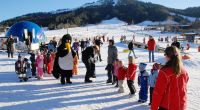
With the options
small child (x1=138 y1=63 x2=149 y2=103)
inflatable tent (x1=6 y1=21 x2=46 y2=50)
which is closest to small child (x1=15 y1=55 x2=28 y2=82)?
small child (x1=138 y1=63 x2=149 y2=103)

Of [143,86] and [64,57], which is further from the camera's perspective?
[64,57]

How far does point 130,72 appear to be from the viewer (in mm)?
10500

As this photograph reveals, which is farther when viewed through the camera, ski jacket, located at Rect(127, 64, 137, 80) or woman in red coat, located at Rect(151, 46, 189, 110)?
ski jacket, located at Rect(127, 64, 137, 80)

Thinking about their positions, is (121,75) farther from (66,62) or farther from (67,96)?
(66,62)

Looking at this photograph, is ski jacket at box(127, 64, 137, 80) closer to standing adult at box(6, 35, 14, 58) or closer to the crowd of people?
the crowd of people

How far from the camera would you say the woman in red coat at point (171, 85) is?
5.20 m

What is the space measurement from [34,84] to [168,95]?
28.1 ft

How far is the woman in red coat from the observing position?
5.20 meters

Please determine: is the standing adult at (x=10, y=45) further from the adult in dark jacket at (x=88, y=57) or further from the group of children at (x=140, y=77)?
the group of children at (x=140, y=77)

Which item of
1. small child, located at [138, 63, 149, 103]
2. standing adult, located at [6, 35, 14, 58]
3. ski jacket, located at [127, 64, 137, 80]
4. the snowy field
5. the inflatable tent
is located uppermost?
the inflatable tent

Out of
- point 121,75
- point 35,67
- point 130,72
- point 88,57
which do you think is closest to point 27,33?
point 35,67

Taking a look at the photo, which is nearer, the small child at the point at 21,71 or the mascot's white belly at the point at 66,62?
the mascot's white belly at the point at 66,62

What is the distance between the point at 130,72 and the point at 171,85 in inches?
203

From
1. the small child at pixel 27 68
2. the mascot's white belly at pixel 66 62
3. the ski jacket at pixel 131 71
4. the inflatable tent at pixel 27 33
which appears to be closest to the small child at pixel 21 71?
the small child at pixel 27 68
